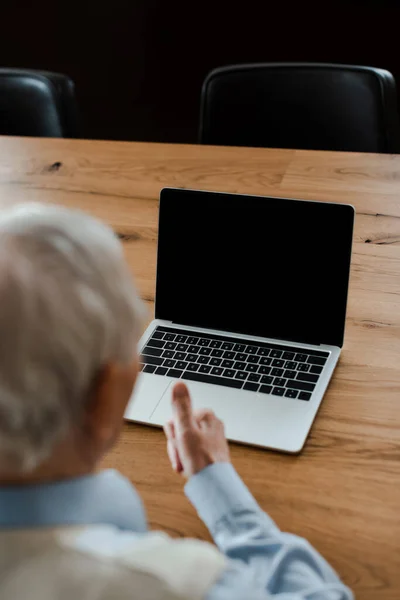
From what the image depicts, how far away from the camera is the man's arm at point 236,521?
2.42 ft

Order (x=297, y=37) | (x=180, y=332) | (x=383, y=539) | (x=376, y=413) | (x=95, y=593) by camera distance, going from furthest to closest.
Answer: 1. (x=297, y=37)
2. (x=180, y=332)
3. (x=376, y=413)
4. (x=383, y=539)
5. (x=95, y=593)

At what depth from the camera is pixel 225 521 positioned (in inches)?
31.8

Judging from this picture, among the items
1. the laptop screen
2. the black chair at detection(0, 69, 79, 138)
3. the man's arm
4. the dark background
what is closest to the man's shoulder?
the man's arm

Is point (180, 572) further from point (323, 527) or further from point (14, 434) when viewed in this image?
point (323, 527)

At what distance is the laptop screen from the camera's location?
1.06 meters

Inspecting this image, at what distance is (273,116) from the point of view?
1.97m

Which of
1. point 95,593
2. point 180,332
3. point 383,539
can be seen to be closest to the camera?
point 95,593

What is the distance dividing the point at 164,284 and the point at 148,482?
1.11 feet

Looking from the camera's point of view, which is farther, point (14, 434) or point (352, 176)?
point (352, 176)

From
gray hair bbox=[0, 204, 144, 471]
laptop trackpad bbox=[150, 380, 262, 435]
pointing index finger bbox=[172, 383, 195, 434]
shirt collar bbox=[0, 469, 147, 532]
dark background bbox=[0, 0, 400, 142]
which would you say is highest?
gray hair bbox=[0, 204, 144, 471]

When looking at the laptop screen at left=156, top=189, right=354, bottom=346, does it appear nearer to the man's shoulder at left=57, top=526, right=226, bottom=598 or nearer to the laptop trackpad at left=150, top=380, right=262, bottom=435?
the laptop trackpad at left=150, top=380, right=262, bottom=435

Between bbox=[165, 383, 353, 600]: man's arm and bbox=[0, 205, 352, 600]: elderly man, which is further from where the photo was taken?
bbox=[165, 383, 353, 600]: man's arm

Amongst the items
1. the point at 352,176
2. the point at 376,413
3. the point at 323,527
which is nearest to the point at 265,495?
the point at 323,527

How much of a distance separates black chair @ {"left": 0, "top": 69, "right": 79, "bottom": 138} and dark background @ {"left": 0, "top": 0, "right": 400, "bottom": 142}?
1.25m
